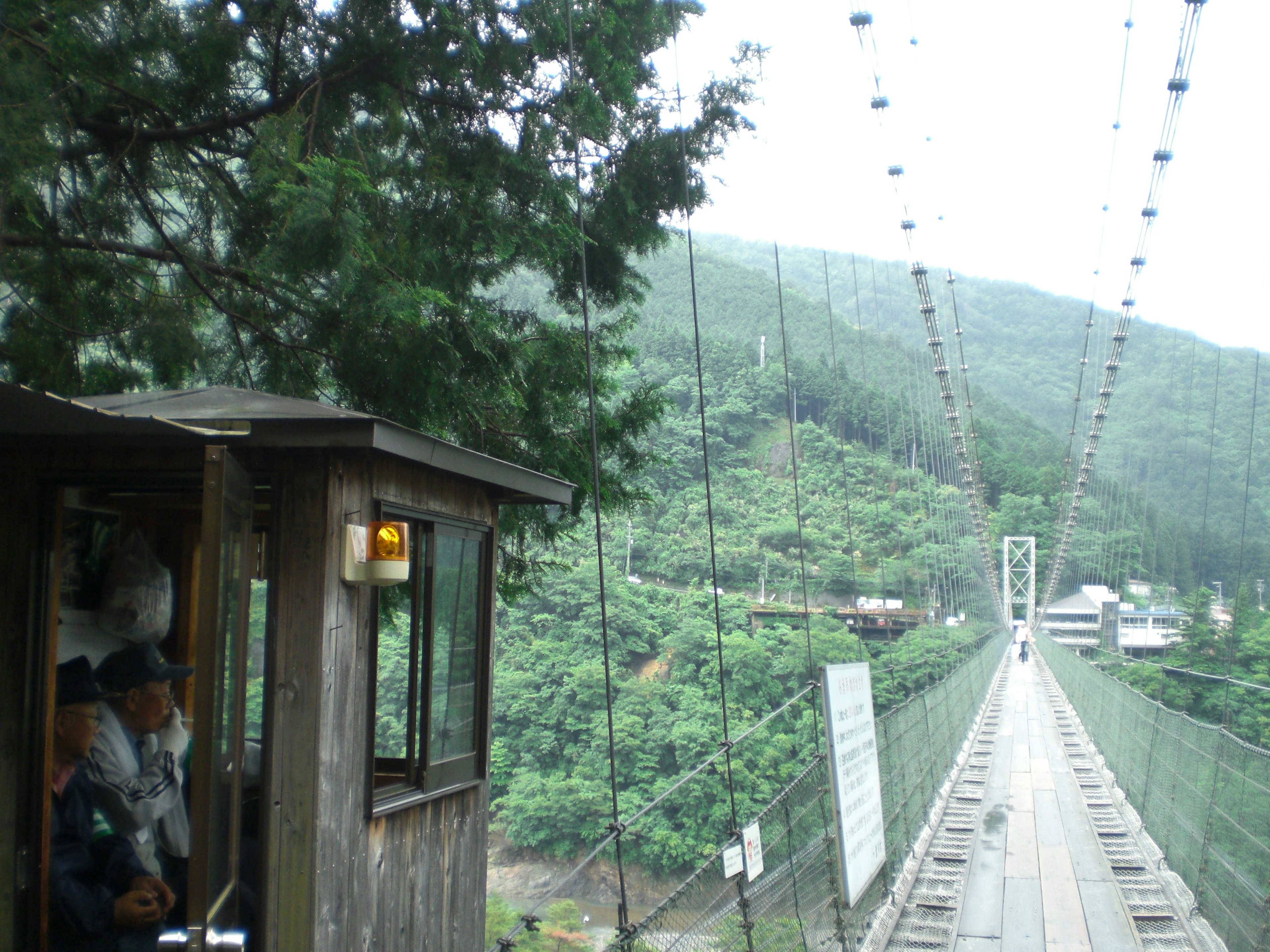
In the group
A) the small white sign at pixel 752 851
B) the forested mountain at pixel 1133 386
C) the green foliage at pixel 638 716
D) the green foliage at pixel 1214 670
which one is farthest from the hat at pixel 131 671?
the green foliage at pixel 638 716

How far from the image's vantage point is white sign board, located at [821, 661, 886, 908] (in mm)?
3369

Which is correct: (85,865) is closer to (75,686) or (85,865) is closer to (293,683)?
(75,686)

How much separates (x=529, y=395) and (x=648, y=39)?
1.92 m

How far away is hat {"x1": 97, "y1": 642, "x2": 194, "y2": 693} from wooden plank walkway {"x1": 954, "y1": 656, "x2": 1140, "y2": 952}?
10.8 feet

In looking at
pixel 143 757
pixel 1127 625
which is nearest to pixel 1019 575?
pixel 1127 625

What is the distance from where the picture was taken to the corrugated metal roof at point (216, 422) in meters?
1.84

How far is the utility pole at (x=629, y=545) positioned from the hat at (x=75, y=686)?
32.6 metres

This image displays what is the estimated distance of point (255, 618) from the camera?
226 centimetres

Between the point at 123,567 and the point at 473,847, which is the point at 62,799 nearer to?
the point at 123,567

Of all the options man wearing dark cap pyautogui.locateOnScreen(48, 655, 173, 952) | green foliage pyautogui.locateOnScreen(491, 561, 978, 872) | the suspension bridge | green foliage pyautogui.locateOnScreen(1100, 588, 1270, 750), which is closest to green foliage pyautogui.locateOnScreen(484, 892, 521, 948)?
green foliage pyautogui.locateOnScreen(491, 561, 978, 872)

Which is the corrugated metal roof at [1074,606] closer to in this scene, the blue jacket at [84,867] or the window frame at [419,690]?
the window frame at [419,690]

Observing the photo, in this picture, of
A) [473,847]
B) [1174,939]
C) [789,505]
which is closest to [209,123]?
[473,847]

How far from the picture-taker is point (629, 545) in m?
39.2

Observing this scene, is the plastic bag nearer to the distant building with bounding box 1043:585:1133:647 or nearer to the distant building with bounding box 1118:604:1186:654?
the distant building with bounding box 1118:604:1186:654
